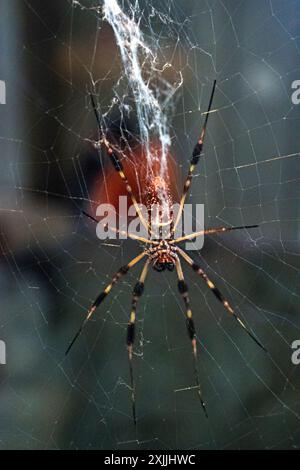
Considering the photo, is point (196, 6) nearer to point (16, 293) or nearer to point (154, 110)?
point (154, 110)

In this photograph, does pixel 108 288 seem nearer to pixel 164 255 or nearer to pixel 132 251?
pixel 164 255

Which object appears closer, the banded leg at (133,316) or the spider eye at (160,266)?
the banded leg at (133,316)

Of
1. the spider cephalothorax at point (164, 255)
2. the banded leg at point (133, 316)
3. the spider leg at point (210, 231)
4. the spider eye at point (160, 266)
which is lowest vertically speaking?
the banded leg at point (133, 316)

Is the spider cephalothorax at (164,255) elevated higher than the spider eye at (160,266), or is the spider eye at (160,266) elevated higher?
the spider cephalothorax at (164,255)

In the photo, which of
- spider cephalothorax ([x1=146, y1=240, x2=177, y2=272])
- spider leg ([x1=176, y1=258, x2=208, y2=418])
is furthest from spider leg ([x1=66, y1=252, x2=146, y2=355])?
spider leg ([x1=176, y1=258, x2=208, y2=418])

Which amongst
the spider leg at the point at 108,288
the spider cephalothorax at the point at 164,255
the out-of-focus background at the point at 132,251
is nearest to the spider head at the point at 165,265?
the spider cephalothorax at the point at 164,255

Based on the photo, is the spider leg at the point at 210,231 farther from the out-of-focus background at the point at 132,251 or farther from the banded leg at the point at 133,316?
the out-of-focus background at the point at 132,251

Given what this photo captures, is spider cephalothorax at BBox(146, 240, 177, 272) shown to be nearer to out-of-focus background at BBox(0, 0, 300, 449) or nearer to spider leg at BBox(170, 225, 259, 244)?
spider leg at BBox(170, 225, 259, 244)

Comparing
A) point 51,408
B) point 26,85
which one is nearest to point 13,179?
point 26,85

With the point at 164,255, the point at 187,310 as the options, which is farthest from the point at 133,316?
the point at 164,255
